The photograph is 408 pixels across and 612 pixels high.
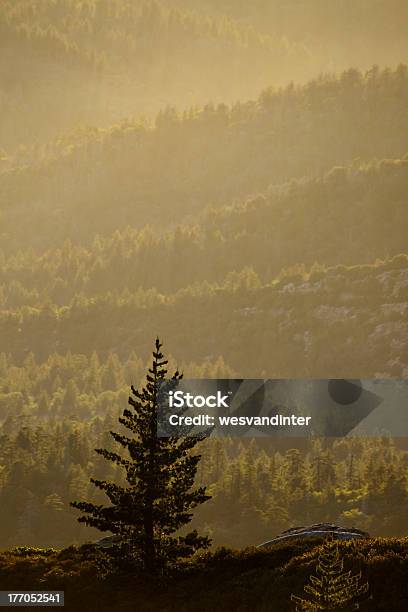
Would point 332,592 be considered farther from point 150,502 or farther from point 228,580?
point 150,502

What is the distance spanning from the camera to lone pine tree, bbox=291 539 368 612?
5981cm

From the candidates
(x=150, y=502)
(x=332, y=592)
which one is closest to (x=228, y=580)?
(x=150, y=502)

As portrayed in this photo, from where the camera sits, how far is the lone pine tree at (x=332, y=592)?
59812 mm

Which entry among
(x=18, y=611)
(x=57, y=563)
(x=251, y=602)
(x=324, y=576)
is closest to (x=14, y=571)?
(x=57, y=563)

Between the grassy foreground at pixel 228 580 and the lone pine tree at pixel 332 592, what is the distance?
33.3 inches

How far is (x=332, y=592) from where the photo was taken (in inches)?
2409

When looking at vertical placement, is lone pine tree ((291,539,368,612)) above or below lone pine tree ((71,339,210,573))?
below

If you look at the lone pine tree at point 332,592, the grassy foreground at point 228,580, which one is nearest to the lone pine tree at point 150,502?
the grassy foreground at point 228,580

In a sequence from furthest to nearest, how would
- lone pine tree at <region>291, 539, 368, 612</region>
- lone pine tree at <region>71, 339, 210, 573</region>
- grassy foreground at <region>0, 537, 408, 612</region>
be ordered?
lone pine tree at <region>71, 339, 210, 573</region> → grassy foreground at <region>0, 537, 408, 612</region> → lone pine tree at <region>291, 539, 368, 612</region>

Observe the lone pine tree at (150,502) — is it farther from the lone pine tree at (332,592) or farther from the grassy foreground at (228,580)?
the lone pine tree at (332,592)

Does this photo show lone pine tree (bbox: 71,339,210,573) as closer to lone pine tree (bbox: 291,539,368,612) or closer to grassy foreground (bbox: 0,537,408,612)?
grassy foreground (bbox: 0,537,408,612)

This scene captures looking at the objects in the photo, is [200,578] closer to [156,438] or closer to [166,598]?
[166,598]

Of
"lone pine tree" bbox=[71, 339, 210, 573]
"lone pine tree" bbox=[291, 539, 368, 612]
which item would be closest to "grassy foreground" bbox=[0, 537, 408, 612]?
"lone pine tree" bbox=[291, 539, 368, 612]

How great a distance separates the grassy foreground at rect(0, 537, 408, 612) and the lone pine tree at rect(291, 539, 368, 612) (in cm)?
85
